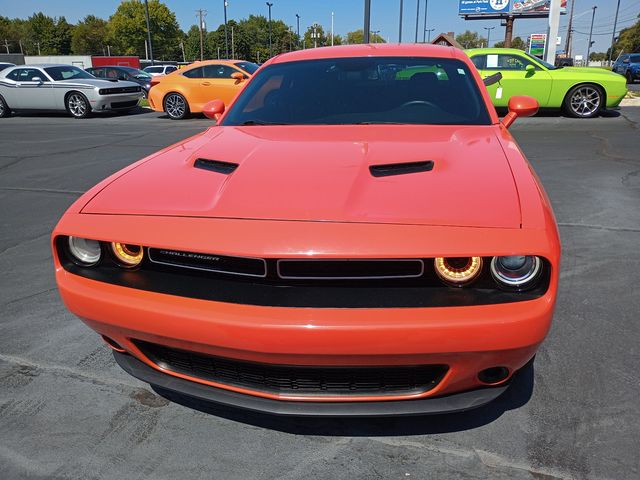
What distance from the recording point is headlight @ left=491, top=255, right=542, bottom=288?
5.36 feet

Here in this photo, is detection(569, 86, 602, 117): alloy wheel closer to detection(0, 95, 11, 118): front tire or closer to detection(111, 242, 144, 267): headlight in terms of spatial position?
detection(111, 242, 144, 267): headlight

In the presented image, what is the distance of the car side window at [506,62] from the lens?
37.4 feet

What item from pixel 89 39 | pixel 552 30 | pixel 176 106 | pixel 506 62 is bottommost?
pixel 176 106

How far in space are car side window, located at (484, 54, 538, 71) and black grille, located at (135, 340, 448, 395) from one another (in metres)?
11.4

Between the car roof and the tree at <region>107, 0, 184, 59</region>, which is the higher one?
the tree at <region>107, 0, 184, 59</region>

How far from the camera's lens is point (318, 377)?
1715 mm

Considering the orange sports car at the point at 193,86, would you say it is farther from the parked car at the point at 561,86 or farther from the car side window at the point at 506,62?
the parked car at the point at 561,86

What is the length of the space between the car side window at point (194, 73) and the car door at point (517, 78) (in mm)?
7083

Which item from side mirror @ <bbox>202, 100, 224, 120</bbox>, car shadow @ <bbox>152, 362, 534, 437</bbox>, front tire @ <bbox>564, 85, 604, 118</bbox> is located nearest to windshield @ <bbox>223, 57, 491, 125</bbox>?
side mirror @ <bbox>202, 100, 224, 120</bbox>

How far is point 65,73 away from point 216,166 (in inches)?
580

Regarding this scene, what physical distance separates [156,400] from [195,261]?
83cm

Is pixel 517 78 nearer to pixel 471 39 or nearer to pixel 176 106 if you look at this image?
pixel 176 106

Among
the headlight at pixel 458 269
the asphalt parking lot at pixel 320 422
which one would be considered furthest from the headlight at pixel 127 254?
the headlight at pixel 458 269

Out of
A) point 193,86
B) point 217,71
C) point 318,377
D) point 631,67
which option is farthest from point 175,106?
point 631,67
